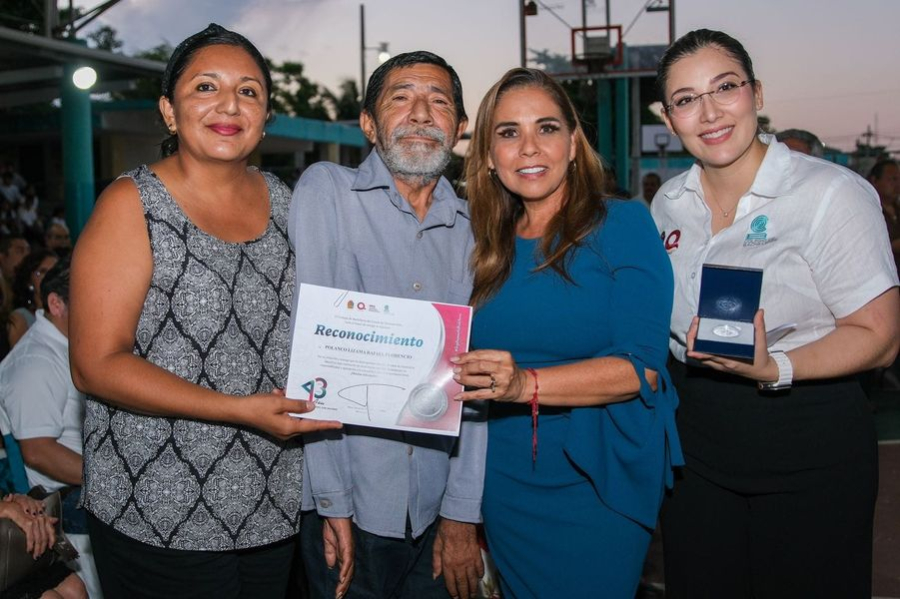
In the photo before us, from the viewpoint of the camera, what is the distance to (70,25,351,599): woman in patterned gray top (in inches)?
86.3

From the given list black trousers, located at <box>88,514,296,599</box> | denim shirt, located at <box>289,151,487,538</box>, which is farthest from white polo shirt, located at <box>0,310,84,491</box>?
denim shirt, located at <box>289,151,487,538</box>

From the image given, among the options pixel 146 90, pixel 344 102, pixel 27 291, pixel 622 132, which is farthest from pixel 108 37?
pixel 27 291

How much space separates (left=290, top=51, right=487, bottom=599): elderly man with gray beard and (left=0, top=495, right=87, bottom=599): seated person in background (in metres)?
1.06

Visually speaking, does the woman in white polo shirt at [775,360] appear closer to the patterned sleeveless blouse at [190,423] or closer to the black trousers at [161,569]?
the patterned sleeveless blouse at [190,423]

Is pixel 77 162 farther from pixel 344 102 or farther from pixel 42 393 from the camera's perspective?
pixel 344 102

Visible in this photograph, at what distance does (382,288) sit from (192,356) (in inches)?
23.2

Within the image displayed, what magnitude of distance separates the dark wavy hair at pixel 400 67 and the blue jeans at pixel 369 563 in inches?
52.3

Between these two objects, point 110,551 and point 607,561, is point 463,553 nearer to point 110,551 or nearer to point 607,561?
point 607,561

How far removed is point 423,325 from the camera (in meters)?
2.19

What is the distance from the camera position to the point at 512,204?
292 cm

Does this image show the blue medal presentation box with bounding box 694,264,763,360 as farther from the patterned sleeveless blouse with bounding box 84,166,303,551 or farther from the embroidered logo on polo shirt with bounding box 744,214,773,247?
the patterned sleeveless blouse with bounding box 84,166,303,551

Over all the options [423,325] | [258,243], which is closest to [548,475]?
[423,325]

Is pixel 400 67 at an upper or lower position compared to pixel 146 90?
lower

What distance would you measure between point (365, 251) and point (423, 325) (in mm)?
455
